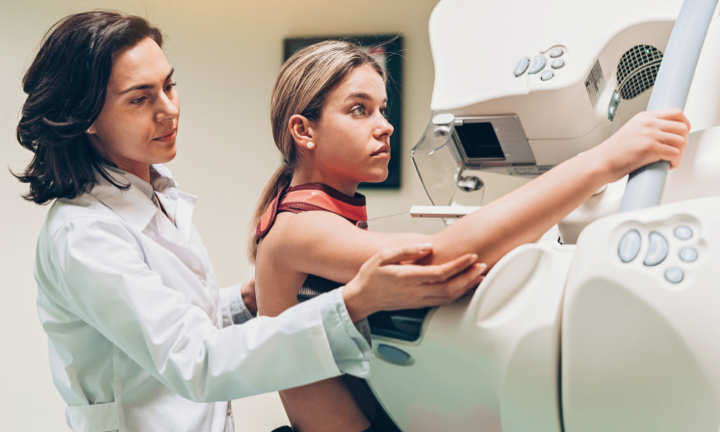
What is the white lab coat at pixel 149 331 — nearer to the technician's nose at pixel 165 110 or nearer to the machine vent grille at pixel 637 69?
the technician's nose at pixel 165 110

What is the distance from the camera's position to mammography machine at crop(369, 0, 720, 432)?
552 millimetres

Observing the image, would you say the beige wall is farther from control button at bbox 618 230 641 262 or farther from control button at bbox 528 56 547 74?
control button at bbox 618 230 641 262

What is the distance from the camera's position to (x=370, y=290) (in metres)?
0.70

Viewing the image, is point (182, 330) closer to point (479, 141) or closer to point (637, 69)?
point (479, 141)

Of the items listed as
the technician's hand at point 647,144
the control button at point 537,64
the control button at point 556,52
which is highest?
the control button at point 556,52

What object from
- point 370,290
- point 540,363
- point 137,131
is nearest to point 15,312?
point 137,131

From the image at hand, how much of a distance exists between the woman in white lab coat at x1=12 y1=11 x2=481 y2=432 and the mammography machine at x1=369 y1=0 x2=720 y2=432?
0.35 feet

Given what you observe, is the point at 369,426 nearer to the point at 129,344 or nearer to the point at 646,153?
the point at 129,344

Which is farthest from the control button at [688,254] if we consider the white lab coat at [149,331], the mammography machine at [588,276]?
the white lab coat at [149,331]

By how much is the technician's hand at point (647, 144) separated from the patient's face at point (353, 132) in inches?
14.5

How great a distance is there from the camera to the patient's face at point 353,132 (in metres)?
0.96

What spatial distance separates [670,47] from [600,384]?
440mm

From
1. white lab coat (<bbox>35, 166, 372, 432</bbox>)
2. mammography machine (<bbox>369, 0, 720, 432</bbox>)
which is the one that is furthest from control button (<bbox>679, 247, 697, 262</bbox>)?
white lab coat (<bbox>35, 166, 372, 432</bbox>)

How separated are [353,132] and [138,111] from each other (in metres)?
0.38
